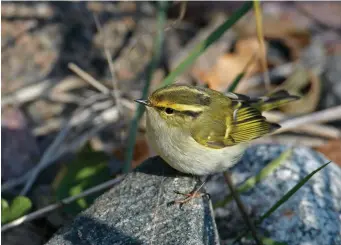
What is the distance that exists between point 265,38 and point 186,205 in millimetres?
3322

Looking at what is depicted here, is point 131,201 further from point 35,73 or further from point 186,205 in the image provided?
point 35,73

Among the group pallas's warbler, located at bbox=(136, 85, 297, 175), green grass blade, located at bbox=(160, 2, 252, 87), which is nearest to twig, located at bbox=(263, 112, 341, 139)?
pallas's warbler, located at bbox=(136, 85, 297, 175)

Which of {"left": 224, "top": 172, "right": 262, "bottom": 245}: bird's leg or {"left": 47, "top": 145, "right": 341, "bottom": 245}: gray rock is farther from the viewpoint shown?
{"left": 224, "top": 172, "right": 262, "bottom": 245}: bird's leg

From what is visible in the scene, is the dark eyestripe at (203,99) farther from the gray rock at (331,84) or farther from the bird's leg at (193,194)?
the gray rock at (331,84)

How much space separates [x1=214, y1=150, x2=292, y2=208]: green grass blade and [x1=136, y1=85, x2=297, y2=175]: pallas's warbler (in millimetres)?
201

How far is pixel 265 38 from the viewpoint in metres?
6.47

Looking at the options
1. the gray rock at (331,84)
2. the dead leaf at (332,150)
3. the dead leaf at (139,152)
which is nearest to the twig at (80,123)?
the dead leaf at (139,152)

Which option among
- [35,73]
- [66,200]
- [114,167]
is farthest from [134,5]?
[66,200]

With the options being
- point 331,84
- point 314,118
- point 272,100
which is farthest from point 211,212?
point 331,84

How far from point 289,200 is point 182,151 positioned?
0.86 m

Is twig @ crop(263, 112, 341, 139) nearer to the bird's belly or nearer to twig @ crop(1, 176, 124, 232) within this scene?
the bird's belly

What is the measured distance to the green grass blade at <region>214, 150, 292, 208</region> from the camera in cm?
402

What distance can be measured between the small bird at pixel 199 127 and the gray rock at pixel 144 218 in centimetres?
18

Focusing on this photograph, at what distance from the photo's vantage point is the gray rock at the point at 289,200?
388 cm
